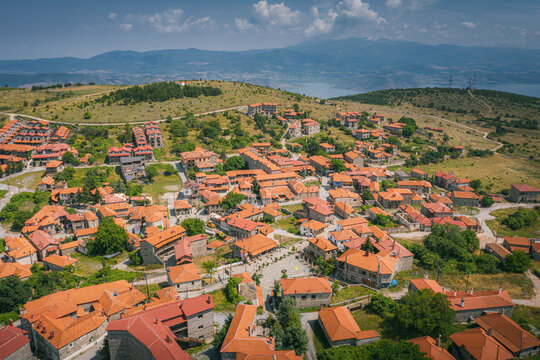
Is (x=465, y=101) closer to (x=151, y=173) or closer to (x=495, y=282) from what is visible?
(x=495, y=282)

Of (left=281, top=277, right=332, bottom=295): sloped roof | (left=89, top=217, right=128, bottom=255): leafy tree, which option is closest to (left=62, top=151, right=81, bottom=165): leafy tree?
(left=89, top=217, right=128, bottom=255): leafy tree

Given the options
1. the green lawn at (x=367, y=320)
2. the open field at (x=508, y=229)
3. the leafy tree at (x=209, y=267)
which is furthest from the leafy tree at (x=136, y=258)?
the open field at (x=508, y=229)

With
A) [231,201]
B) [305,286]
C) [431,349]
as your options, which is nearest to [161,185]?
[231,201]

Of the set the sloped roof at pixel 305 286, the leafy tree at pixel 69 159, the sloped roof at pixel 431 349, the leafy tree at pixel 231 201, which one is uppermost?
the leafy tree at pixel 69 159

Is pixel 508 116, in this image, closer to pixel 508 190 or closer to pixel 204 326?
pixel 508 190

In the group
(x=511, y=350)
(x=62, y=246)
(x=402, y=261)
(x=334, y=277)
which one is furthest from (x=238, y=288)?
(x=62, y=246)

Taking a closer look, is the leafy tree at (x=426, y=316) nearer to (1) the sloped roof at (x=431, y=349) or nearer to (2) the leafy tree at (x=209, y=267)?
(1) the sloped roof at (x=431, y=349)

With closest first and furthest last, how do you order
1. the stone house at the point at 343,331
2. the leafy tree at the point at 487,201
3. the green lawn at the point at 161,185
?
the stone house at the point at 343,331 → the leafy tree at the point at 487,201 → the green lawn at the point at 161,185
